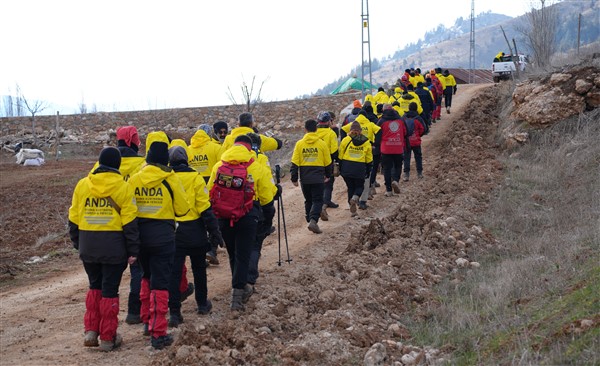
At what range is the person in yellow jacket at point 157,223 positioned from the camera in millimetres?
7461

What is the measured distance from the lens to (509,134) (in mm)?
20859

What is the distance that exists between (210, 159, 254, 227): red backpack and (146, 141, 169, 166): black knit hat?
3.16 feet

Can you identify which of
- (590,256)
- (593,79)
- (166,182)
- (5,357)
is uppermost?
(593,79)

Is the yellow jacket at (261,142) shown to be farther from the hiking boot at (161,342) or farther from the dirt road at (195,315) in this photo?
the hiking boot at (161,342)

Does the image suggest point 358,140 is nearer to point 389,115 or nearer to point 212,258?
point 389,115

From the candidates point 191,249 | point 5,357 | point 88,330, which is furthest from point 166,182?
point 5,357

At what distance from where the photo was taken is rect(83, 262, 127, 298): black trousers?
7359mm

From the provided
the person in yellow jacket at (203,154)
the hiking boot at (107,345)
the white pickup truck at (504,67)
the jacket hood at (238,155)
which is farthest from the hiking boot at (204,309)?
the white pickup truck at (504,67)

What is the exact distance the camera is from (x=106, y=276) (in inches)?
290

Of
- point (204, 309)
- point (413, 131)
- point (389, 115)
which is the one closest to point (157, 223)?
point (204, 309)

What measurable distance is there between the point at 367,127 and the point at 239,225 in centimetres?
680

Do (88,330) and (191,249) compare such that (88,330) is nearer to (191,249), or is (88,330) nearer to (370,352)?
(191,249)

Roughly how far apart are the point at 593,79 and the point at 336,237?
427 inches

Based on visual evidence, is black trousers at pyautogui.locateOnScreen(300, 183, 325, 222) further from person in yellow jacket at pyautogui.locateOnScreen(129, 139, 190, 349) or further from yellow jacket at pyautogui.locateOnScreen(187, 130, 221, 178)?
person in yellow jacket at pyautogui.locateOnScreen(129, 139, 190, 349)
